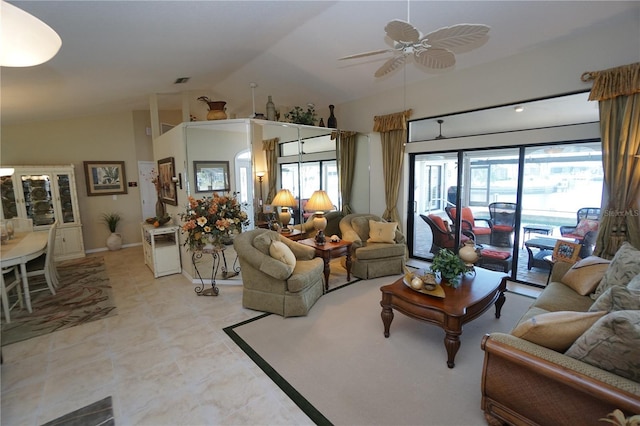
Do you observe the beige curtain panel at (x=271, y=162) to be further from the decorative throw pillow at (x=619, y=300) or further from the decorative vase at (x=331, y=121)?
the decorative throw pillow at (x=619, y=300)

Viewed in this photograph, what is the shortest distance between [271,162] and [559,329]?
4.10 meters

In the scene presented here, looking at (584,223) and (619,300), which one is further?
(584,223)

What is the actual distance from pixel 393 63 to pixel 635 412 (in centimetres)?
287

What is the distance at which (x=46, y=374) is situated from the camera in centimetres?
249

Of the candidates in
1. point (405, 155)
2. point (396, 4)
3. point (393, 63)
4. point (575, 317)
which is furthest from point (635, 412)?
point (405, 155)

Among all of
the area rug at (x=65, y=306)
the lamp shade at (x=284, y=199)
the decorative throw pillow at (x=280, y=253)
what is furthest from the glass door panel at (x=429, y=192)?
the area rug at (x=65, y=306)

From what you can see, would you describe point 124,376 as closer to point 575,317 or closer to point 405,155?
point 575,317

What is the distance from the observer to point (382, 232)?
483 centimetres

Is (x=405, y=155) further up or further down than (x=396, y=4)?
further down

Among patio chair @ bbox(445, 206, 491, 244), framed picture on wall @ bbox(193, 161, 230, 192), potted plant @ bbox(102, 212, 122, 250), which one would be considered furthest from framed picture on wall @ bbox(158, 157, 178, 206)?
patio chair @ bbox(445, 206, 491, 244)

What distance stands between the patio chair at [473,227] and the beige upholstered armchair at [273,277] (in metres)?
2.77

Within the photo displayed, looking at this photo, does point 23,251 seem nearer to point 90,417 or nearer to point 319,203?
point 90,417

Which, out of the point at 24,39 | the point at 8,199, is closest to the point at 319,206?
the point at 24,39

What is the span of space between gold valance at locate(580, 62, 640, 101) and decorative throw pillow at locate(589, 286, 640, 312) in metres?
2.42
